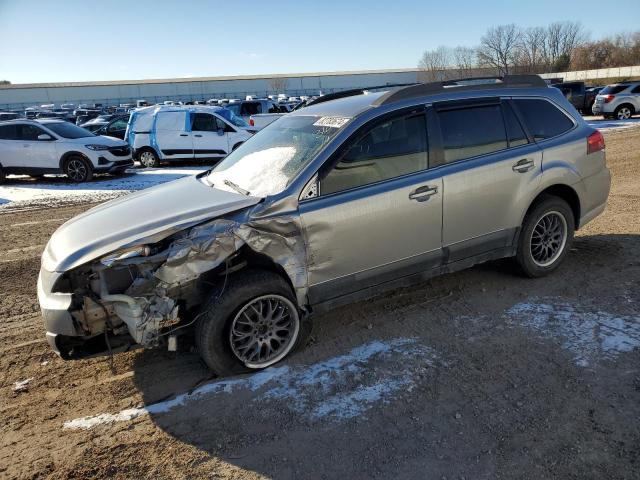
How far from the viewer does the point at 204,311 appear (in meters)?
3.27

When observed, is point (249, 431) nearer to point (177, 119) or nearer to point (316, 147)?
point (316, 147)

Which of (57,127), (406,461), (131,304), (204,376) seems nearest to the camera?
(406,461)

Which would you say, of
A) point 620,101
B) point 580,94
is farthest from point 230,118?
point 580,94

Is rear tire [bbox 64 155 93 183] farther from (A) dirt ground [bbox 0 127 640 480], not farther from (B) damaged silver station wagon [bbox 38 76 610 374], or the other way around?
(B) damaged silver station wagon [bbox 38 76 610 374]

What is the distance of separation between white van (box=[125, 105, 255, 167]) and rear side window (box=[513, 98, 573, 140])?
1150 centimetres

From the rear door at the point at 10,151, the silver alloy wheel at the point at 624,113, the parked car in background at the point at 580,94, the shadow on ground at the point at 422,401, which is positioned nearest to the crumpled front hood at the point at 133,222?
the shadow on ground at the point at 422,401

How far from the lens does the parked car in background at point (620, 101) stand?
74.7 ft

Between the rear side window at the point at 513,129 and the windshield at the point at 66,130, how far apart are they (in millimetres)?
12282

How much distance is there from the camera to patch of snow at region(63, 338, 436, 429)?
3.09 meters

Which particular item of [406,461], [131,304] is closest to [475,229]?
[406,461]

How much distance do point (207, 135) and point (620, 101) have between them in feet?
65.0

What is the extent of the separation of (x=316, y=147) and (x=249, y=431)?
209 centimetres

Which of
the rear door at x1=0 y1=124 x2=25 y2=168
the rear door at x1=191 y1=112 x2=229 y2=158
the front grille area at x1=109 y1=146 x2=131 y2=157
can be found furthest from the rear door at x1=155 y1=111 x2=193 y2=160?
the rear door at x1=0 y1=124 x2=25 y2=168

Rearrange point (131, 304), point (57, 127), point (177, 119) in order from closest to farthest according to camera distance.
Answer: point (131, 304) < point (57, 127) < point (177, 119)
